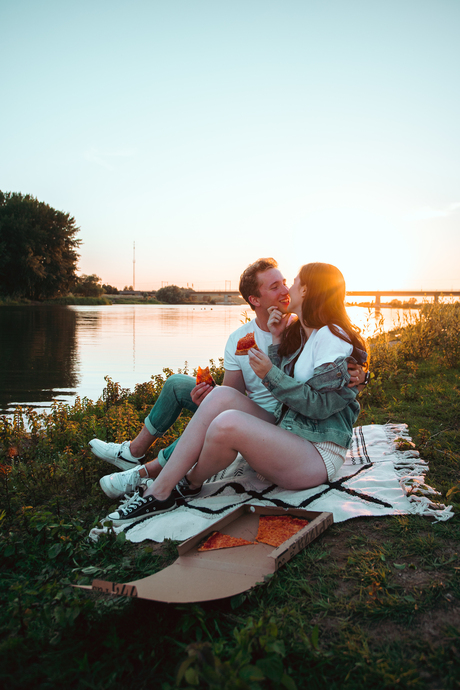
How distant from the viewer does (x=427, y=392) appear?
5.77 metres

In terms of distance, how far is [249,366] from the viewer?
148 inches

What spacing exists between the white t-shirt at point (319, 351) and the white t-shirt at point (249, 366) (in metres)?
0.69

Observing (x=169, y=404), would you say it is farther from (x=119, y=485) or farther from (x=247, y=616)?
(x=247, y=616)

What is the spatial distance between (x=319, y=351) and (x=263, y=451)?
724mm

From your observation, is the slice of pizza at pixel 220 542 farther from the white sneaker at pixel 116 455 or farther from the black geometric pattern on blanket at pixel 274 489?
the white sneaker at pixel 116 455

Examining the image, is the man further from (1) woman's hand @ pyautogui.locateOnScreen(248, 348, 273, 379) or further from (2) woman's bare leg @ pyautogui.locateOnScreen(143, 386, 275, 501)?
(1) woman's hand @ pyautogui.locateOnScreen(248, 348, 273, 379)

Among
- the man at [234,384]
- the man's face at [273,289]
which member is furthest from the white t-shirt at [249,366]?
the man's face at [273,289]

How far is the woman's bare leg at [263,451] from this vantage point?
2.71 meters

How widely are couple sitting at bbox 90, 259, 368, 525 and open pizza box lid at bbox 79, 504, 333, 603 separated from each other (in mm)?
384

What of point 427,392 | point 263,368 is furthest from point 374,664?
point 427,392

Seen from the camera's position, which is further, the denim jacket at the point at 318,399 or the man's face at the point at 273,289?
the man's face at the point at 273,289

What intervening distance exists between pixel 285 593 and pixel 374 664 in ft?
1.63

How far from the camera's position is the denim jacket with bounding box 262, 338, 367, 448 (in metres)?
2.80

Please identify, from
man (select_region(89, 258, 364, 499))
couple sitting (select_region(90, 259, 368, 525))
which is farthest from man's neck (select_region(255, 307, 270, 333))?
couple sitting (select_region(90, 259, 368, 525))
